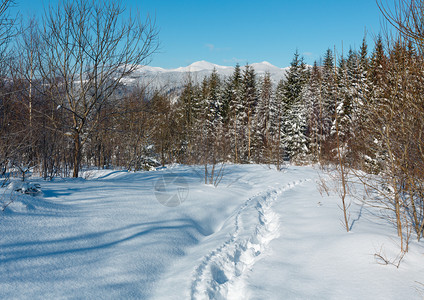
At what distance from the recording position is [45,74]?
22.7ft

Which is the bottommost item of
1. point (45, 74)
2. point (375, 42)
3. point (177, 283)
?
point (177, 283)

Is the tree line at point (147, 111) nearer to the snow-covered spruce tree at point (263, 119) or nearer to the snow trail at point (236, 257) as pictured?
the snow trail at point (236, 257)

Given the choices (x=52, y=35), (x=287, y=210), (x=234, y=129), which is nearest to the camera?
(x=287, y=210)

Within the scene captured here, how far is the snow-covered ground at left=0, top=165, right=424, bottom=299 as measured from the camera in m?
2.41

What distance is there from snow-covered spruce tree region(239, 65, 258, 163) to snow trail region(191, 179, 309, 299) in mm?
20212

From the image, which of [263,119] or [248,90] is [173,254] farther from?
[263,119]

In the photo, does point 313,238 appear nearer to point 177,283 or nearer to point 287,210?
point 287,210

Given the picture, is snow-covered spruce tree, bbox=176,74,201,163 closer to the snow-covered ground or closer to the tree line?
the tree line

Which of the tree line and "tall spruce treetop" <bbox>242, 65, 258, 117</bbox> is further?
"tall spruce treetop" <bbox>242, 65, 258, 117</bbox>

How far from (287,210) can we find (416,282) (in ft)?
12.3

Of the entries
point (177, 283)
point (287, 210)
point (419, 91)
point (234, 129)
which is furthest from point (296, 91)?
point (177, 283)

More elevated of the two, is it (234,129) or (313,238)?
(234,129)

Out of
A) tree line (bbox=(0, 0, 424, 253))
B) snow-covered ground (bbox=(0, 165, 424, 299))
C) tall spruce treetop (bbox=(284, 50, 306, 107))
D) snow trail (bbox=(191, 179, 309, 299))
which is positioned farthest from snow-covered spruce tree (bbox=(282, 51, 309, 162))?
snow-covered ground (bbox=(0, 165, 424, 299))

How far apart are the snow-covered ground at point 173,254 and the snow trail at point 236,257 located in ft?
0.05
